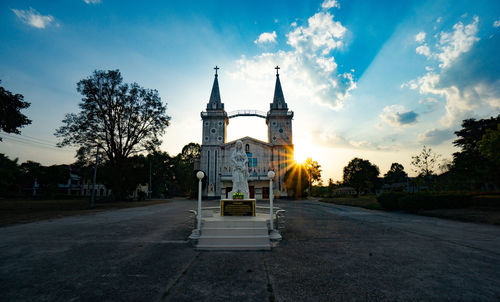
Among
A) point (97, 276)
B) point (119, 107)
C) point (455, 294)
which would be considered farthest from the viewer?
point (119, 107)

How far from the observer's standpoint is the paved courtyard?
3.22m

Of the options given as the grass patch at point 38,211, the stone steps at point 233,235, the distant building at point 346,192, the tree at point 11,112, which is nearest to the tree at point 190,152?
the grass patch at point 38,211

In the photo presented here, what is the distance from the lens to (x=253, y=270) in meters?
4.24

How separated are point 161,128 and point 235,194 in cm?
2303

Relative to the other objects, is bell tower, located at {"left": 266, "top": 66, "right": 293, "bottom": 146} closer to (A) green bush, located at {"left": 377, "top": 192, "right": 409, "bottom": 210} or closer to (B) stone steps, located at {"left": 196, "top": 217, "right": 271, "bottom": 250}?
(A) green bush, located at {"left": 377, "top": 192, "right": 409, "bottom": 210}

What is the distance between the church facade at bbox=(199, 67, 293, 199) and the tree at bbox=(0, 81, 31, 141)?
24946mm

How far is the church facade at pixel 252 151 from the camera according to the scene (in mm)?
38219

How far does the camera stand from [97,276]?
388 centimetres

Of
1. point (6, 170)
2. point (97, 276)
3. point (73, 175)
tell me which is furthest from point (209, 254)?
point (73, 175)

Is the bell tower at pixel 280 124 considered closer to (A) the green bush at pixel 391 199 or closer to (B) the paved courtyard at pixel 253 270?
(A) the green bush at pixel 391 199

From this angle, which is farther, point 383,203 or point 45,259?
point 383,203

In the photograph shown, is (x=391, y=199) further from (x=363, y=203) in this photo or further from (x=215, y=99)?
(x=215, y=99)

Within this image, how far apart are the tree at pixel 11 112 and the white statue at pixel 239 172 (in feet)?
65.3

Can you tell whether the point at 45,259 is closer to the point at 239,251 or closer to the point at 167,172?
the point at 239,251
